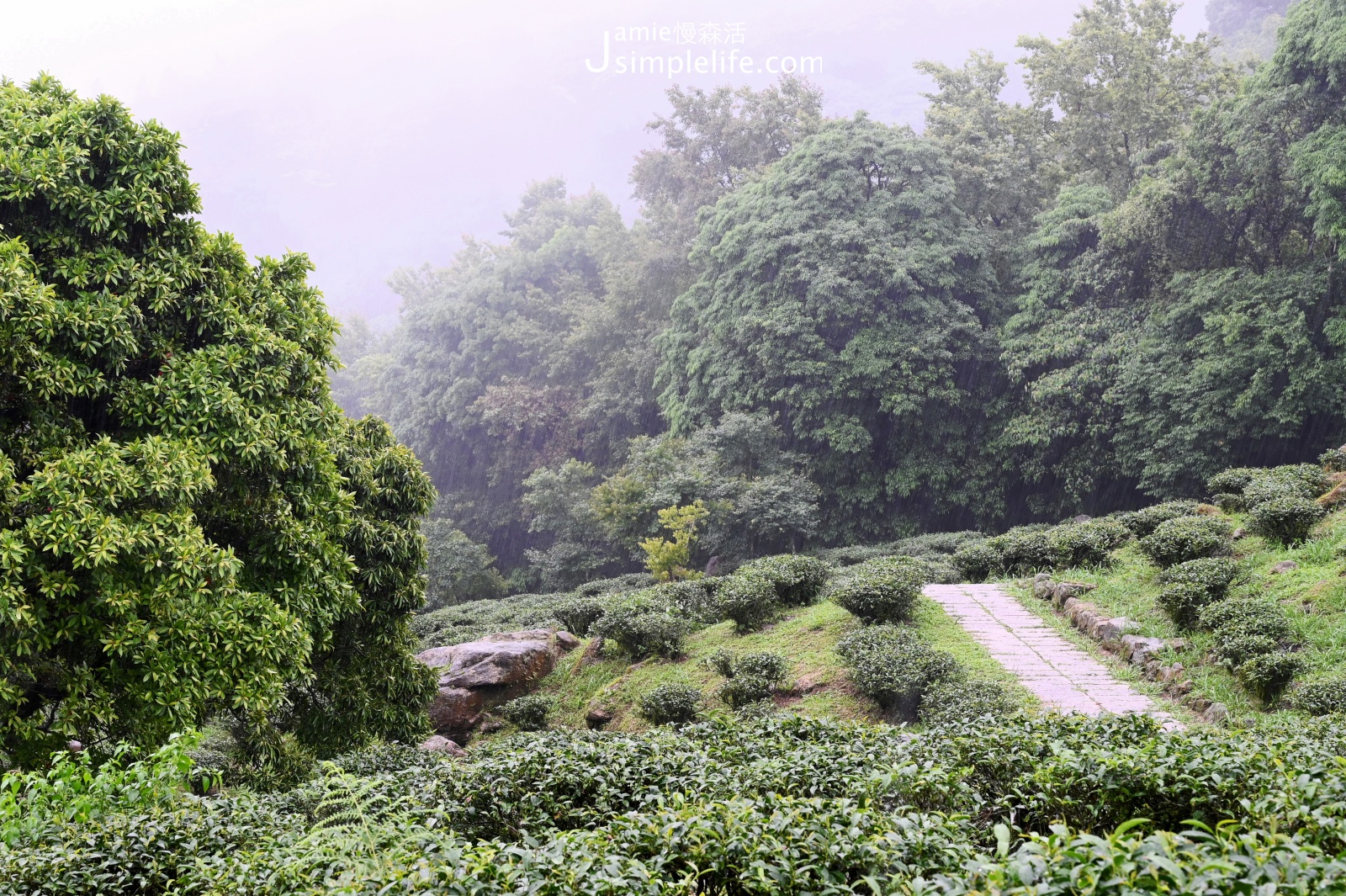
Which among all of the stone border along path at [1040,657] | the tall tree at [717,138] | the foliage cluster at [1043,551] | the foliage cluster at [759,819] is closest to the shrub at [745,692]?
the stone border along path at [1040,657]

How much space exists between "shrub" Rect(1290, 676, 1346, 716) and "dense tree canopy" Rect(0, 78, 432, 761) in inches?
236

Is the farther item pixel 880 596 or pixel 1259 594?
pixel 880 596

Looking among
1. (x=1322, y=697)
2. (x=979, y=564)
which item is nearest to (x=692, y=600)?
(x=979, y=564)

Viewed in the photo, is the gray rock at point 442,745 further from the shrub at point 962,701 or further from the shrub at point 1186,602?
the shrub at point 1186,602

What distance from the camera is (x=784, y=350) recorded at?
18766 millimetres

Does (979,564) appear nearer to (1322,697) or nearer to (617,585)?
(1322,697)

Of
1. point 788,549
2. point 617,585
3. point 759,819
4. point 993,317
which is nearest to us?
point 759,819

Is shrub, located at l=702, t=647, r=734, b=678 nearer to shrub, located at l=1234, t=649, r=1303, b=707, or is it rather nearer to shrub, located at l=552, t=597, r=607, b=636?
shrub, located at l=552, t=597, r=607, b=636

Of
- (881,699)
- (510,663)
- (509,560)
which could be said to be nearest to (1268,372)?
(881,699)

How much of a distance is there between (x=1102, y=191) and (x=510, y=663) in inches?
628

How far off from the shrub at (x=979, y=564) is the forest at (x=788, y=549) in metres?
0.04

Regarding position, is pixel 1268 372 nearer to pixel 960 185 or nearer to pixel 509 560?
pixel 960 185

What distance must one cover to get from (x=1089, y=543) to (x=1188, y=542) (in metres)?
1.41

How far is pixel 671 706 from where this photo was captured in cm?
663
